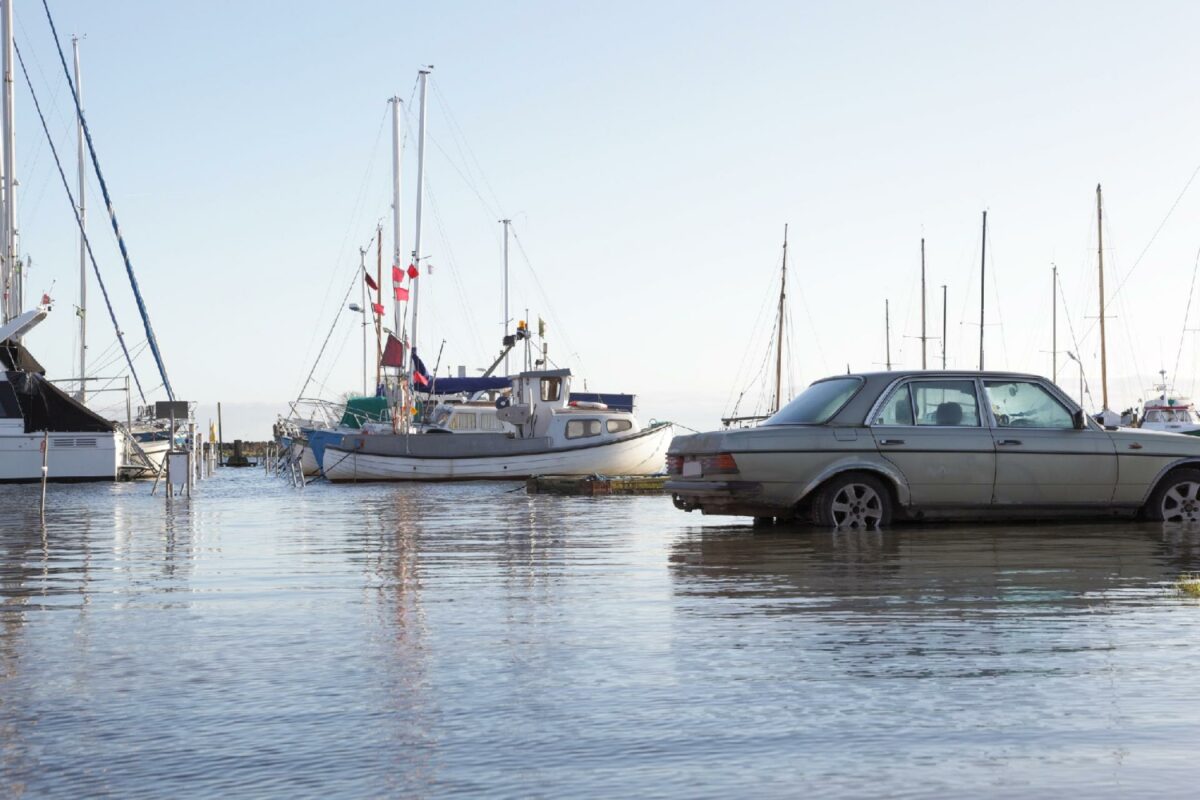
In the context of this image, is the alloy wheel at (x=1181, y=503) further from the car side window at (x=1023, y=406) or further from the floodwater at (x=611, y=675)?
the floodwater at (x=611, y=675)

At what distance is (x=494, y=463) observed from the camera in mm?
50438

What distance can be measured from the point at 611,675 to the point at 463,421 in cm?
4915

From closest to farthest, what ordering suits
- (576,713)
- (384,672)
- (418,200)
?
(576,713)
(384,672)
(418,200)

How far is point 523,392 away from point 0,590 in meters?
41.0

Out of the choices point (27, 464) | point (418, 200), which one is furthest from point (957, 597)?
point (418, 200)

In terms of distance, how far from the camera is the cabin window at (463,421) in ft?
180

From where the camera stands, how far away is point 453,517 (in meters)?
19.7

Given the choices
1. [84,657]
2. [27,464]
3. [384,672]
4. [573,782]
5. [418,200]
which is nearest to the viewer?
[573,782]

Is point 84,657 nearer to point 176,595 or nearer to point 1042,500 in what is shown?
point 176,595

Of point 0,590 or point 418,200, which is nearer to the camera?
point 0,590

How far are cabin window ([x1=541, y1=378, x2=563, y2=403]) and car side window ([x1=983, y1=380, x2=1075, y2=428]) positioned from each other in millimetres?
36484

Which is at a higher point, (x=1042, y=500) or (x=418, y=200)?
(x=418, y=200)

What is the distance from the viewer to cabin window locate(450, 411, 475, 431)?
5494 centimetres

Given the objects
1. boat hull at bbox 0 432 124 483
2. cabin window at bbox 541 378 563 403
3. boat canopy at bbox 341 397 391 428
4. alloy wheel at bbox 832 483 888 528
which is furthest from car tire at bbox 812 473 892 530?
boat canopy at bbox 341 397 391 428
